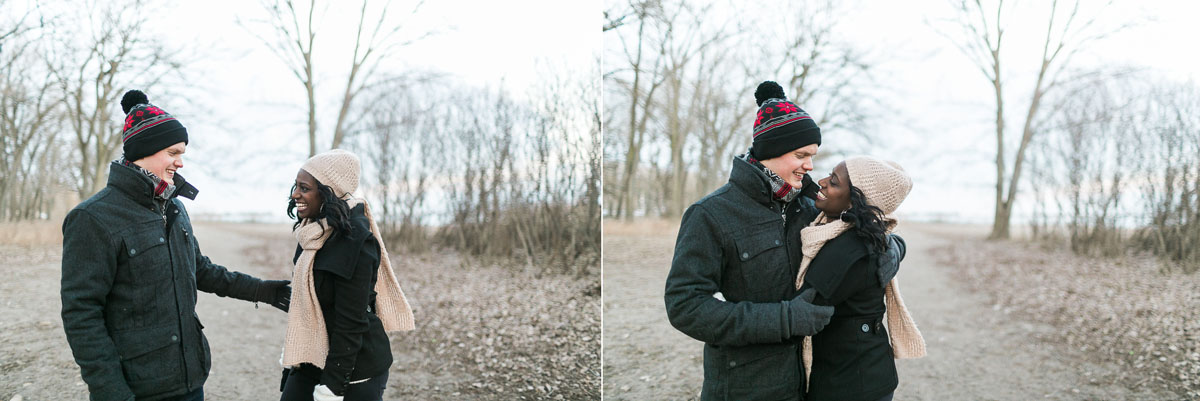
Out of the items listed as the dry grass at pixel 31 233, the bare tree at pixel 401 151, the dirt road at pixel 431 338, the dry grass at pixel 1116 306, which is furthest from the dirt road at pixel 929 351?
the dry grass at pixel 31 233

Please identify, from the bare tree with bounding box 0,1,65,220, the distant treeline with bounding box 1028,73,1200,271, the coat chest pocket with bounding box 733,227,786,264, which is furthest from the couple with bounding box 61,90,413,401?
the distant treeline with bounding box 1028,73,1200,271

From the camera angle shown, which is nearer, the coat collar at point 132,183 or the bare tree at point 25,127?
Result: the coat collar at point 132,183

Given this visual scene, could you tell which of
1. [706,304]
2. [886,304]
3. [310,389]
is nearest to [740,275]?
[706,304]

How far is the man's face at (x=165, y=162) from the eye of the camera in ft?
7.16

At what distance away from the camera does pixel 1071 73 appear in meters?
8.83

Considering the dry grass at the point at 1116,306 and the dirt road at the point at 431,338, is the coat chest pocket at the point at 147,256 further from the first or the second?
the dry grass at the point at 1116,306

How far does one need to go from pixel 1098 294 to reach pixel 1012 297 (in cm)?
98

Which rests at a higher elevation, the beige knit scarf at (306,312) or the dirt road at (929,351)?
the beige knit scarf at (306,312)

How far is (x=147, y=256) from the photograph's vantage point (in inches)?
82.9

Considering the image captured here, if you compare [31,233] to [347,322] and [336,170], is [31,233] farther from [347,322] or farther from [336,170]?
[347,322]

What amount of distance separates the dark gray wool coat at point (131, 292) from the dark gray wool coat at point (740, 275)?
5.14 feet

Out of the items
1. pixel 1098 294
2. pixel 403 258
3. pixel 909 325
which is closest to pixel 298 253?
pixel 909 325

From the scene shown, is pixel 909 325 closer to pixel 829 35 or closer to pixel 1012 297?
pixel 1012 297

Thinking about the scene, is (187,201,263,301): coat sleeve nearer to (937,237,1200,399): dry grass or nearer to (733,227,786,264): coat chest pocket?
(733,227,786,264): coat chest pocket
